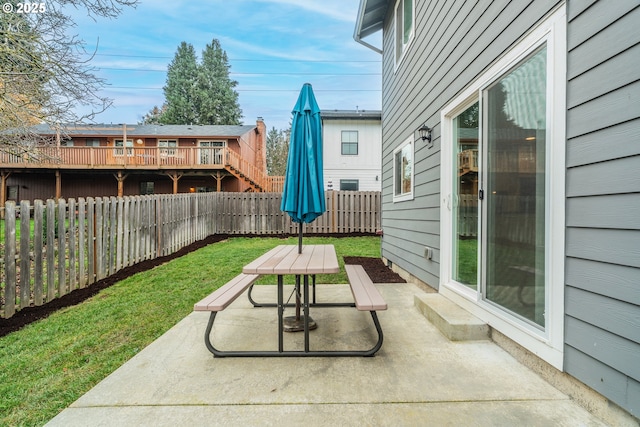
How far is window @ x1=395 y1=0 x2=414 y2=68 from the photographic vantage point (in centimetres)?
517

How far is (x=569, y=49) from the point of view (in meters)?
1.85

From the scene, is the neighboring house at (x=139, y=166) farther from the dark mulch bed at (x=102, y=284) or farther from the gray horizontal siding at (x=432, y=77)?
the gray horizontal siding at (x=432, y=77)

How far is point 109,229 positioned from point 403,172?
495cm

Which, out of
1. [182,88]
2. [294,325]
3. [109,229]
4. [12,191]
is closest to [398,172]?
[294,325]

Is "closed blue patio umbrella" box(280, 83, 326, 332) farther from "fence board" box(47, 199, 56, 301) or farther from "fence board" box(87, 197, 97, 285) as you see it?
"fence board" box(87, 197, 97, 285)

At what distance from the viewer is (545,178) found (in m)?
2.04

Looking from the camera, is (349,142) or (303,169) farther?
(349,142)

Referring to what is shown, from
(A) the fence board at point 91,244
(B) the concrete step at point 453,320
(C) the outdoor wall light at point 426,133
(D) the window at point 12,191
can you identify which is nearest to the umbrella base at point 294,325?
(B) the concrete step at point 453,320

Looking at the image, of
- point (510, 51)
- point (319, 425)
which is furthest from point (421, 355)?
point (510, 51)

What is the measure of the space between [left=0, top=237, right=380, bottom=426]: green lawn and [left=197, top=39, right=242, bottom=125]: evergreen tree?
31.6m

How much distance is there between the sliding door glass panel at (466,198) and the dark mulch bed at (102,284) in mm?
1955

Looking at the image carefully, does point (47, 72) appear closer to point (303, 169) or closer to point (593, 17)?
point (303, 169)

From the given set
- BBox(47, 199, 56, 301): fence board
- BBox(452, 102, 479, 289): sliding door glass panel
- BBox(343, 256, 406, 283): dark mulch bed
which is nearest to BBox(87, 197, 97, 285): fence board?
BBox(47, 199, 56, 301): fence board

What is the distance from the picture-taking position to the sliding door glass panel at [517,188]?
83.1 inches
